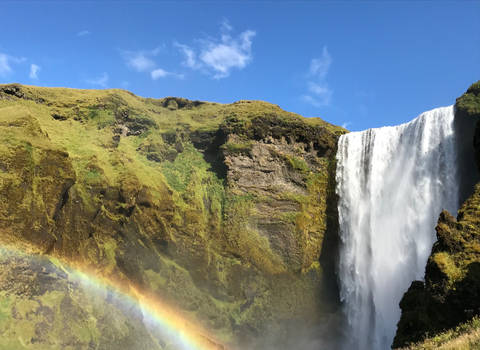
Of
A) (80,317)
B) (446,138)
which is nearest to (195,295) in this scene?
(80,317)

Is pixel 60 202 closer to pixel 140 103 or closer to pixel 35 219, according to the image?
pixel 35 219

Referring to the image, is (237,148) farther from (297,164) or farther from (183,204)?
(183,204)

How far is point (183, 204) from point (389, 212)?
20.1 m

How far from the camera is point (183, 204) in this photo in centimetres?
3544

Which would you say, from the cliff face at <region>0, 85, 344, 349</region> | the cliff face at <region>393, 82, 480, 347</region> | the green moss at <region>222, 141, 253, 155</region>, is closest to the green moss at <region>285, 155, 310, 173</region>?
the cliff face at <region>0, 85, 344, 349</region>

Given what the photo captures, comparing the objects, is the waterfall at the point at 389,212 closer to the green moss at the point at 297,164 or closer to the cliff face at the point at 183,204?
the cliff face at the point at 183,204

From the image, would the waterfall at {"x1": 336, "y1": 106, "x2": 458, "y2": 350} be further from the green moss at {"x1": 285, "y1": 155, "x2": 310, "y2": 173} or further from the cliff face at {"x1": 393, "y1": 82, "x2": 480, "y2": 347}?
the cliff face at {"x1": 393, "y1": 82, "x2": 480, "y2": 347}

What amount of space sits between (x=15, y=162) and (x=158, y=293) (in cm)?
1537

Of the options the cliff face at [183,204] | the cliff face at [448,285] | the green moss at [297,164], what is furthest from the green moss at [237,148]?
the cliff face at [448,285]

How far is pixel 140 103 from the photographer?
5200 centimetres

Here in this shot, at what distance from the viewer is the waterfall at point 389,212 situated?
94.6ft

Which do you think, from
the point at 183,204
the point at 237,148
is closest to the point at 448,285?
the point at 183,204

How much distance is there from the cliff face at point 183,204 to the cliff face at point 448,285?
17414 millimetres

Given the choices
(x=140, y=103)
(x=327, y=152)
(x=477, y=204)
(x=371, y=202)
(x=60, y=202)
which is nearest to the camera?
(x=477, y=204)
